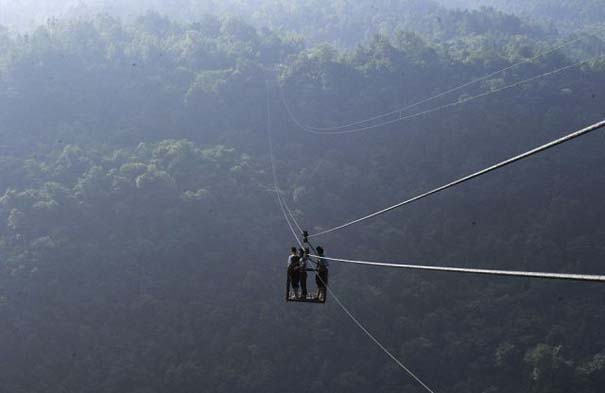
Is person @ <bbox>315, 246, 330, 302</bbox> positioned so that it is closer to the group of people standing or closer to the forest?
the group of people standing

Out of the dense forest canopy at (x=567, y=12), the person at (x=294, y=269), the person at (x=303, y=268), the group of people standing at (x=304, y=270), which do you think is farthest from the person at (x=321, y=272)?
the dense forest canopy at (x=567, y=12)

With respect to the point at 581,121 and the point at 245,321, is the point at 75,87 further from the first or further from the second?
the point at 581,121

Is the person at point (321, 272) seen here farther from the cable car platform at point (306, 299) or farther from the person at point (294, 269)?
the person at point (294, 269)

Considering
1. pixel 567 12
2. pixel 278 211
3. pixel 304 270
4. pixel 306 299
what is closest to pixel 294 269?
pixel 304 270

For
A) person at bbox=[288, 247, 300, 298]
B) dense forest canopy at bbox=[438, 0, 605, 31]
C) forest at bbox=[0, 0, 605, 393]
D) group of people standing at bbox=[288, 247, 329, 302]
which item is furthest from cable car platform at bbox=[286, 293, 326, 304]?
dense forest canopy at bbox=[438, 0, 605, 31]

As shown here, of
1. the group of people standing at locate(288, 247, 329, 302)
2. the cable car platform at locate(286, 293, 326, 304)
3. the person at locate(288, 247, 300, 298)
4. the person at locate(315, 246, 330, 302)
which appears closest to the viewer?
the person at locate(315, 246, 330, 302)

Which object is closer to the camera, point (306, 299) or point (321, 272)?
point (321, 272)

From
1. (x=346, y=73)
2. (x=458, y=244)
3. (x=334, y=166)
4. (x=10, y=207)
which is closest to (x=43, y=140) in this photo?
(x=10, y=207)

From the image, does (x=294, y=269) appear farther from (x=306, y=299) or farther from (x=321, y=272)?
(x=306, y=299)
